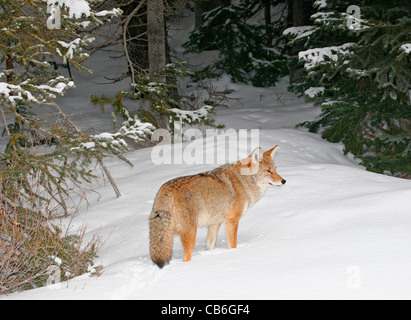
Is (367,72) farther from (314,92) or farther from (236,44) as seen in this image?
(236,44)

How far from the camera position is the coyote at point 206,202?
5483mm

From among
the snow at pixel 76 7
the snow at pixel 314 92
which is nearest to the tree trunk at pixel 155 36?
the snow at pixel 314 92

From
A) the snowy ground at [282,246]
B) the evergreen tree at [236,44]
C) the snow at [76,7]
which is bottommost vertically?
the snowy ground at [282,246]

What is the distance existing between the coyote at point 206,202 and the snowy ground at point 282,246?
29 cm

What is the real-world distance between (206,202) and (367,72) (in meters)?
5.62

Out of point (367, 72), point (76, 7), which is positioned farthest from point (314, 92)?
point (76, 7)

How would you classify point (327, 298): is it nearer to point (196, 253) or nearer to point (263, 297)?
point (263, 297)

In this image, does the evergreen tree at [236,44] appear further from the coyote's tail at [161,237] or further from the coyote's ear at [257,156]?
the coyote's tail at [161,237]

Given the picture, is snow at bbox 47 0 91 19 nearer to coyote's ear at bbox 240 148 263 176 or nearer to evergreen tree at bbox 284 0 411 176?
coyote's ear at bbox 240 148 263 176

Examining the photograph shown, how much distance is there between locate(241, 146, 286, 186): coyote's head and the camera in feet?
21.8

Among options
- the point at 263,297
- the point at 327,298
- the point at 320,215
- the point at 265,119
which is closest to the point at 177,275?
the point at 263,297

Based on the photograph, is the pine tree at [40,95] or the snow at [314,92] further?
the snow at [314,92]

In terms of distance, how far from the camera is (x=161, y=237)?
17.7 feet

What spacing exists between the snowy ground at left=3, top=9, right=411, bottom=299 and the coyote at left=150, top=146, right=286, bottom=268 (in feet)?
0.95
